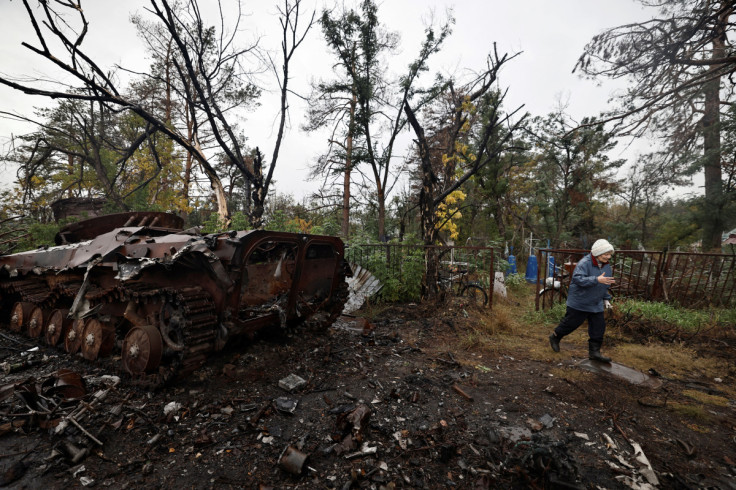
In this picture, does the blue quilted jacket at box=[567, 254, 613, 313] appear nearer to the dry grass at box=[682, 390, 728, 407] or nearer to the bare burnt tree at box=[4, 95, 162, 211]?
the dry grass at box=[682, 390, 728, 407]

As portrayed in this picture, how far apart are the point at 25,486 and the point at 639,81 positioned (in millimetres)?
11607

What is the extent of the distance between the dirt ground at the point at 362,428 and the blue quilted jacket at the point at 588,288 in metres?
0.95

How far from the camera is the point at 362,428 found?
2.72m

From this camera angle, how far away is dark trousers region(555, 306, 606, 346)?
179 inches

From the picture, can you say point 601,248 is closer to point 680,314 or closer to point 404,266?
point 680,314

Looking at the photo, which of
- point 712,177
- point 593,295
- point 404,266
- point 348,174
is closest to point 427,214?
point 404,266

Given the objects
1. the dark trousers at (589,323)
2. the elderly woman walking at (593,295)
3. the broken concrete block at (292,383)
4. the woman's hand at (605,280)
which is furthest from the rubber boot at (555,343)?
the broken concrete block at (292,383)

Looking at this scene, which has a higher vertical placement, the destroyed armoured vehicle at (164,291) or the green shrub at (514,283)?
the destroyed armoured vehicle at (164,291)

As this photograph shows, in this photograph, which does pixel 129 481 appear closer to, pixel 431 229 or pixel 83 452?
pixel 83 452

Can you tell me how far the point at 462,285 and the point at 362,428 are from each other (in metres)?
5.80

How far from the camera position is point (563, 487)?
2055mm

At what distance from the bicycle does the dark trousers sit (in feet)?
8.21

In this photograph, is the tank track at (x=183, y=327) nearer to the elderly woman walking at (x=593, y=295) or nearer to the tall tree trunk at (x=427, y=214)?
the elderly woman walking at (x=593, y=295)

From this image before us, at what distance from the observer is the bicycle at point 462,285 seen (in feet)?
24.7
